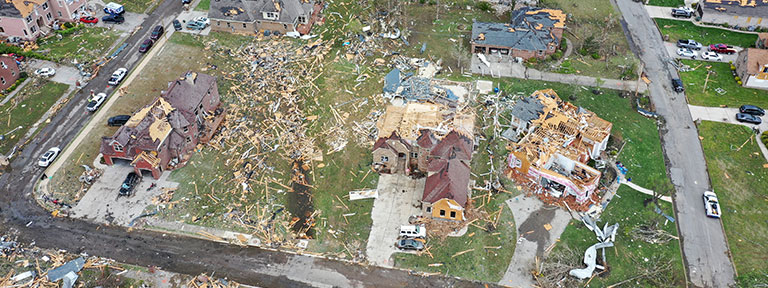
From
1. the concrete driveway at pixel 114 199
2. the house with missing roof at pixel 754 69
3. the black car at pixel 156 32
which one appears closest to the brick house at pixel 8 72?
the black car at pixel 156 32

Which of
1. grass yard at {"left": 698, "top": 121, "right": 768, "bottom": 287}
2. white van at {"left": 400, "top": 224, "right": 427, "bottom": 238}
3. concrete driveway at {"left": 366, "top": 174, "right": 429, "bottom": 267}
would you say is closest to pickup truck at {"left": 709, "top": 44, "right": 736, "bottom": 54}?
grass yard at {"left": 698, "top": 121, "right": 768, "bottom": 287}

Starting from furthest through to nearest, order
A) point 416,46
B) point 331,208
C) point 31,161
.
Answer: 1. point 416,46
2. point 31,161
3. point 331,208

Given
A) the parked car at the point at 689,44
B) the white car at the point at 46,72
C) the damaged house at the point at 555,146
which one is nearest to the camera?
the damaged house at the point at 555,146

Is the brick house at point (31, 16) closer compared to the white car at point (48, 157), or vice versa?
the white car at point (48, 157)

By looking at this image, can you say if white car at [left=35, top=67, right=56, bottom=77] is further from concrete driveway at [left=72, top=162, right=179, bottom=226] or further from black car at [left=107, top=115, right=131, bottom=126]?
concrete driveway at [left=72, top=162, right=179, bottom=226]

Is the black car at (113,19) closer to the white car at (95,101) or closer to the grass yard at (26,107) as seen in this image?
Answer: the grass yard at (26,107)

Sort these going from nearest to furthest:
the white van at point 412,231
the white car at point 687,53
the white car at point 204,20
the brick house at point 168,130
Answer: the white van at point 412,231 → the brick house at point 168,130 → the white car at point 687,53 → the white car at point 204,20

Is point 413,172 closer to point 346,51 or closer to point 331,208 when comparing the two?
point 331,208

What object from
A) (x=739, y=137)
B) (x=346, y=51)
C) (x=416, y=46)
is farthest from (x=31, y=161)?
(x=739, y=137)

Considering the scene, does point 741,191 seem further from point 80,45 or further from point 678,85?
point 80,45
